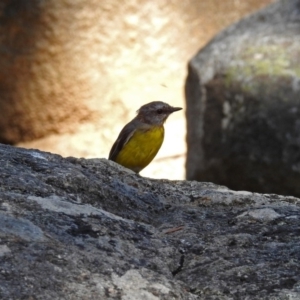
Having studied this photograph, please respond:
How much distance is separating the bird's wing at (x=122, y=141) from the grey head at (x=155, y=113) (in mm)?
111

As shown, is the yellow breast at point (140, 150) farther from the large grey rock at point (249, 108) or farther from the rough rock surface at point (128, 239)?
the rough rock surface at point (128, 239)

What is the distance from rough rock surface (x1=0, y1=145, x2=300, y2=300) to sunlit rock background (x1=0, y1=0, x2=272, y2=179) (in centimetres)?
623

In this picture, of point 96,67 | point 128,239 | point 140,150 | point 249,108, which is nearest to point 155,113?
point 140,150

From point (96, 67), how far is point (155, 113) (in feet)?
10.3

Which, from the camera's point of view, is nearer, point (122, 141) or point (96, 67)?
point (122, 141)

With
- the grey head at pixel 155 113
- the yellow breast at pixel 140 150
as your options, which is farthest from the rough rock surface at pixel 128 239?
the grey head at pixel 155 113

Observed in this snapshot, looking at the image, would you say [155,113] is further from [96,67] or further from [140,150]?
[96,67]

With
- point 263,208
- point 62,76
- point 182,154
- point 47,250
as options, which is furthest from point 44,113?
point 47,250

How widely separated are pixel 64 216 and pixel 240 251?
21.2 inches

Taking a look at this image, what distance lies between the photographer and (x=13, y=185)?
2.87 m

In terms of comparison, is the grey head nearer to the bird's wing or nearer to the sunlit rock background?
the bird's wing

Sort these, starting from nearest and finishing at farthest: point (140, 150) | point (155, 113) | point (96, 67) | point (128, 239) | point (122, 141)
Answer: point (128, 239)
point (140, 150)
point (122, 141)
point (155, 113)
point (96, 67)

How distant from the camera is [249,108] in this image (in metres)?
7.71

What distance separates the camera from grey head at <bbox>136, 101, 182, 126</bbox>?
6523mm
